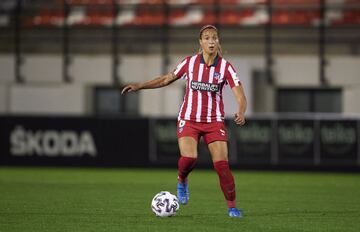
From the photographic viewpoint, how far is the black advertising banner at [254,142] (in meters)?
20.0

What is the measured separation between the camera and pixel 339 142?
19828 mm

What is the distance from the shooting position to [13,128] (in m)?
20.7

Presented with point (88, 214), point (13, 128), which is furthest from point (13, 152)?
point (88, 214)

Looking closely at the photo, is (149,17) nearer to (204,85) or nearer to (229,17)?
(229,17)

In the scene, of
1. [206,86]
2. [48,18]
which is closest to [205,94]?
[206,86]

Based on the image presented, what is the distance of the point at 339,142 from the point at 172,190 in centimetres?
696

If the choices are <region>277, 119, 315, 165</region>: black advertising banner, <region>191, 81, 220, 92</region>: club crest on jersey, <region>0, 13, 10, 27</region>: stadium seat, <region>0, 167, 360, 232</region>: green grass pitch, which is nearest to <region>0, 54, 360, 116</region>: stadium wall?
<region>0, 13, 10, 27</region>: stadium seat

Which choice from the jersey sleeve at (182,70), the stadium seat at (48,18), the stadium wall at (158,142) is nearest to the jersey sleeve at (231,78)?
the jersey sleeve at (182,70)

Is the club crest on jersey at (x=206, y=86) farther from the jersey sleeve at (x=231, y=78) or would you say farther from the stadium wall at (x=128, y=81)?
the stadium wall at (x=128, y=81)

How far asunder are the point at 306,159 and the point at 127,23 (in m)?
7.20

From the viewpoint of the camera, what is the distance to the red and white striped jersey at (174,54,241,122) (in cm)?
969

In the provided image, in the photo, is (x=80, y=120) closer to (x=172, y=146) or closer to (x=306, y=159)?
(x=172, y=146)

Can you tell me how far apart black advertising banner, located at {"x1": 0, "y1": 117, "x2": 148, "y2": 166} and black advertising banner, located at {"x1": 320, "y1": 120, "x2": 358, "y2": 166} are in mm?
3895

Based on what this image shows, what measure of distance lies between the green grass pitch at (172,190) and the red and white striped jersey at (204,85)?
108 centimetres
